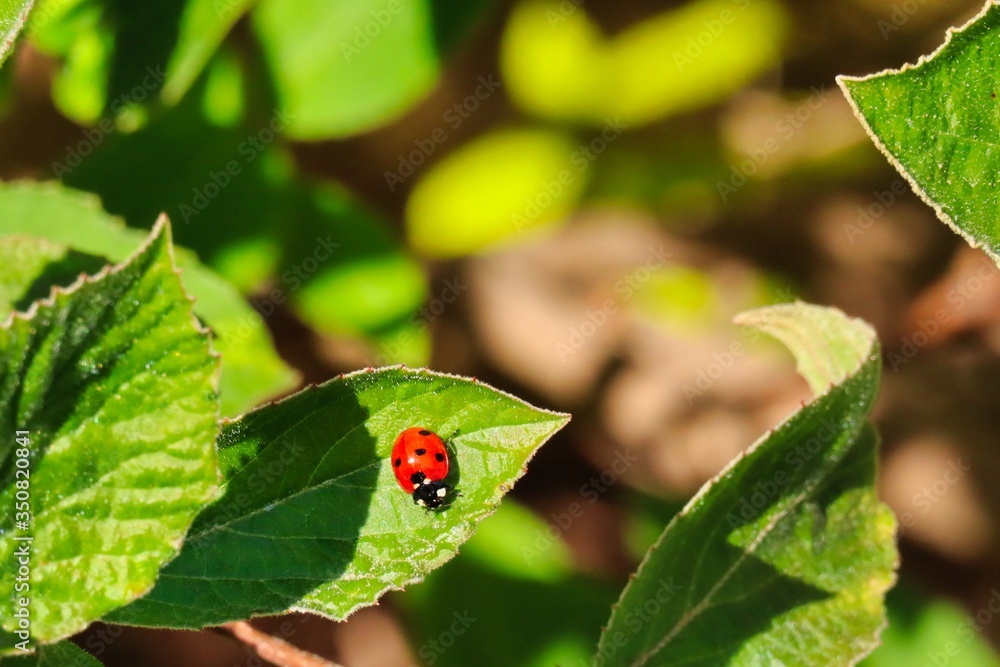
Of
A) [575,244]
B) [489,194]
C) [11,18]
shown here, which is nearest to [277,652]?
[11,18]

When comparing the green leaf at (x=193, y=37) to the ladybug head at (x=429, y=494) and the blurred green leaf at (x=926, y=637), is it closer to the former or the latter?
the ladybug head at (x=429, y=494)

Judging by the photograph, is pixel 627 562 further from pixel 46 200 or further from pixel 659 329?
pixel 46 200

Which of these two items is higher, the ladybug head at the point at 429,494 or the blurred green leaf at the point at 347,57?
the blurred green leaf at the point at 347,57

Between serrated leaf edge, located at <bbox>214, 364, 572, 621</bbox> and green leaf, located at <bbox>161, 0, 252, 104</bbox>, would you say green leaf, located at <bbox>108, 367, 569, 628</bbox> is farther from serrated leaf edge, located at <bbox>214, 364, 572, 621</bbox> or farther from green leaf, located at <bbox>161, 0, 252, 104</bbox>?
green leaf, located at <bbox>161, 0, 252, 104</bbox>

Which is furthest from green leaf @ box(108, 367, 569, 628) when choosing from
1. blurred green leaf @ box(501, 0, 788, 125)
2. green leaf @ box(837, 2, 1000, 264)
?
blurred green leaf @ box(501, 0, 788, 125)

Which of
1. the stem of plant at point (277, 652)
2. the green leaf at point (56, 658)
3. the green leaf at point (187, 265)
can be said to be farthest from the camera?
the green leaf at point (187, 265)

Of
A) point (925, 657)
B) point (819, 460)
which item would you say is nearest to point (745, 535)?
point (819, 460)

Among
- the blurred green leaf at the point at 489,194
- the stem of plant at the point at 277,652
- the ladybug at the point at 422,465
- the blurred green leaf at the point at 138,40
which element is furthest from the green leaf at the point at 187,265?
the blurred green leaf at the point at 489,194

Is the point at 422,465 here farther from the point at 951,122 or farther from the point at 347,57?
the point at 347,57
